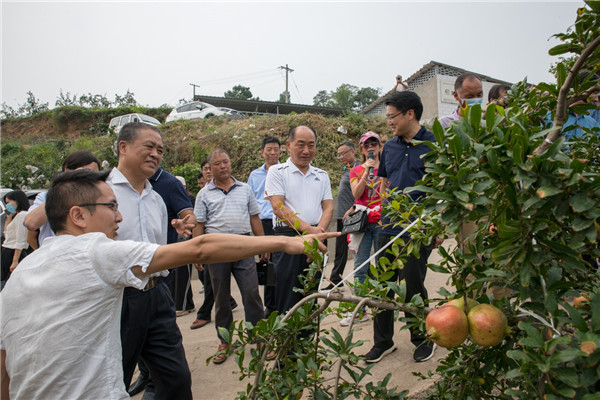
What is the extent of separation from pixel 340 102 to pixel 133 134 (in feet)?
137

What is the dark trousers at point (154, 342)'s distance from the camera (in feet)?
7.50

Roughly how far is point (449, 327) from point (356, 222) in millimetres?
2665

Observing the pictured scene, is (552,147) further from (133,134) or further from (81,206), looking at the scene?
(133,134)

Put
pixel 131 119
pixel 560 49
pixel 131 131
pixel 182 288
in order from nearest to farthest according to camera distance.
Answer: pixel 560 49, pixel 131 131, pixel 182 288, pixel 131 119

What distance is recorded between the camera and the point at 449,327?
123 centimetres

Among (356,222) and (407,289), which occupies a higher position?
(356,222)

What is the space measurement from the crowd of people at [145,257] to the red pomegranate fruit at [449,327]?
0.11 meters

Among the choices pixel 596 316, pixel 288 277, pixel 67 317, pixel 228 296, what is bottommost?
pixel 228 296

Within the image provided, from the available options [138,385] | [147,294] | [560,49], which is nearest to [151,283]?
[147,294]

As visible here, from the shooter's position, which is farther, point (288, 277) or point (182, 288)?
point (182, 288)

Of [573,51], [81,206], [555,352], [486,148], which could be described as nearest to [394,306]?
[555,352]

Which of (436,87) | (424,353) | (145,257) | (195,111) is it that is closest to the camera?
(145,257)

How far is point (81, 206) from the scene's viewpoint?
1.77 metres

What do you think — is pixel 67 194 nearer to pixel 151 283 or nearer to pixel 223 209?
pixel 151 283
